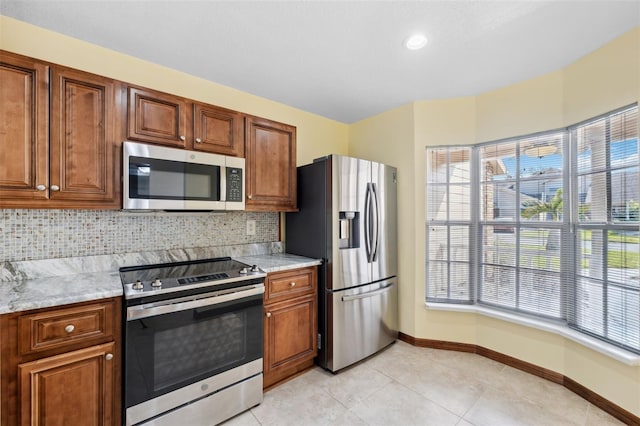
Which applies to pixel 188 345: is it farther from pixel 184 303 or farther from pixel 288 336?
pixel 288 336

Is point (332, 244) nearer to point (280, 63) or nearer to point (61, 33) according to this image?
point (280, 63)

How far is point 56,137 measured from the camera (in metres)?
1.58

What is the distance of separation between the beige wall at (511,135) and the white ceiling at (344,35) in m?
0.15

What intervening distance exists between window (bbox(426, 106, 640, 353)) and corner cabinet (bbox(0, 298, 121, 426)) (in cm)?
273

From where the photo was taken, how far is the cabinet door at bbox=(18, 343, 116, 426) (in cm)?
A: 130

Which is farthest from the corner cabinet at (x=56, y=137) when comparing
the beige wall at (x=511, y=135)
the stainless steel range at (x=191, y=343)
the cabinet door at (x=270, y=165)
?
the beige wall at (x=511, y=135)

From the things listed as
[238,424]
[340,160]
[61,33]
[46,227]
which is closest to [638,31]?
[340,160]

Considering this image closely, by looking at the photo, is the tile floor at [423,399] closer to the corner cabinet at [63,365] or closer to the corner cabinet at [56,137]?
the corner cabinet at [63,365]

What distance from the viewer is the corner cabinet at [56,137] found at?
147 centimetres

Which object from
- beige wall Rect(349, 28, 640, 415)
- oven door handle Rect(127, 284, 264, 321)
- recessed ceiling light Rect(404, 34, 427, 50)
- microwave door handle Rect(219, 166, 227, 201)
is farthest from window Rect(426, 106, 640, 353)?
microwave door handle Rect(219, 166, 227, 201)

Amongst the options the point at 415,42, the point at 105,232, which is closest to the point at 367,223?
the point at 415,42

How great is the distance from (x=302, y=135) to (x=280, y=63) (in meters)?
1.06

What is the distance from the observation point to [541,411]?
1.95 metres

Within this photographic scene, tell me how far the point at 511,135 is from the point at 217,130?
263 cm
